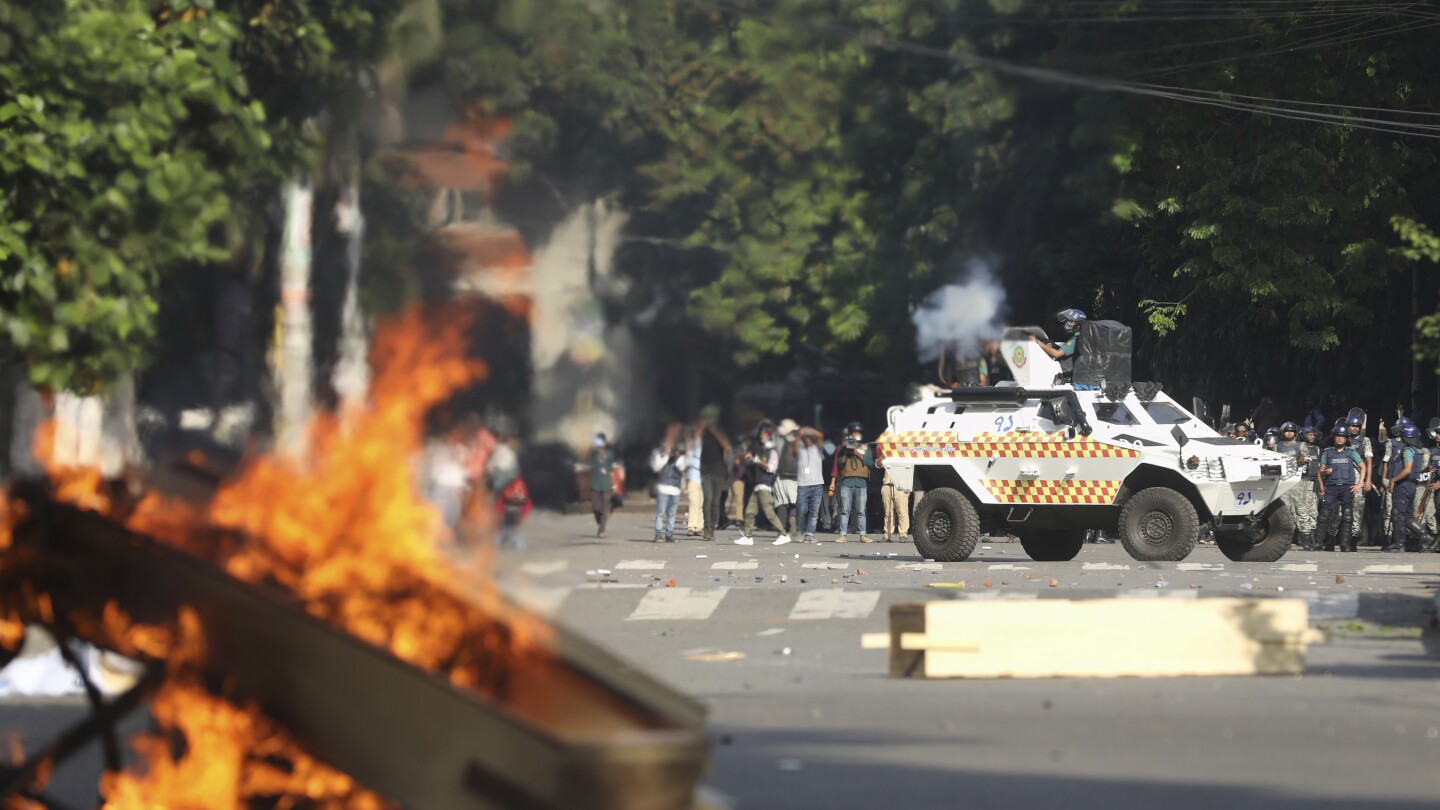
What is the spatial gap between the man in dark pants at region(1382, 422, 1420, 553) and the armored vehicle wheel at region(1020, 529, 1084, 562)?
4.76m

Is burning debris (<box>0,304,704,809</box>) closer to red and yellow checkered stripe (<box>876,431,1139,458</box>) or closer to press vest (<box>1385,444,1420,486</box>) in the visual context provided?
red and yellow checkered stripe (<box>876,431,1139,458</box>)

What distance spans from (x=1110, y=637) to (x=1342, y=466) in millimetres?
15936

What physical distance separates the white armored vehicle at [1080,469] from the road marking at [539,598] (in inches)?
651

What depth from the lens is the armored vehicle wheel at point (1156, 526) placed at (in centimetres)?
2352

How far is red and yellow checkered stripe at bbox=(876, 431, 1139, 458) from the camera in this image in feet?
79.2

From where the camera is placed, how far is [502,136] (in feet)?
23.2

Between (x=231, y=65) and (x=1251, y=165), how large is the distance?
797 inches

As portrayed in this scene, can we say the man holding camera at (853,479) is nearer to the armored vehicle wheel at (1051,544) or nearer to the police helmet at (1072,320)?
the armored vehicle wheel at (1051,544)

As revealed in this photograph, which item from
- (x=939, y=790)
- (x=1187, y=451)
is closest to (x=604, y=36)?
(x=939, y=790)

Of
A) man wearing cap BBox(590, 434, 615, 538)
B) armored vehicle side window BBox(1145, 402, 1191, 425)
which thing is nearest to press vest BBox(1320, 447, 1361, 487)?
armored vehicle side window BBox(1145, 402, 1191, 425)

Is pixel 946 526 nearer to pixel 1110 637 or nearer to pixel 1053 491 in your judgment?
pixel 1053 491

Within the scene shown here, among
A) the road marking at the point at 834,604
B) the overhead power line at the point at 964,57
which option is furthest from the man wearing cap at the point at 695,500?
the overhead power line at the point at 964,57

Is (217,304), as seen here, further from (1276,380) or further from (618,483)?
(1276,380)

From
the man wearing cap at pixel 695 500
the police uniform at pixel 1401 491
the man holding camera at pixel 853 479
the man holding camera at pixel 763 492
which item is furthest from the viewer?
the man wearing cap at pixel 695 500
